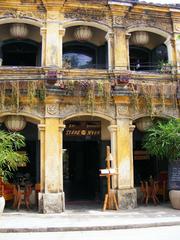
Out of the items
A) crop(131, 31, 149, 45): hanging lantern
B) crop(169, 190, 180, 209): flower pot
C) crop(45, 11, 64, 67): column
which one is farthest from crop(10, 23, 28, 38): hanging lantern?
crop(169, 190, 180, 209): flower pot

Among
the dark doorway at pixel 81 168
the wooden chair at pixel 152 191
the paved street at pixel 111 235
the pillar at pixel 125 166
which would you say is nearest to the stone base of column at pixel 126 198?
the pillar at pixel 125 166

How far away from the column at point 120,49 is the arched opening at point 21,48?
3317 mm

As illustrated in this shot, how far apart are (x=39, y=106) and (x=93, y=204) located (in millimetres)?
4405

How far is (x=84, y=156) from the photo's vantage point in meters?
16.4

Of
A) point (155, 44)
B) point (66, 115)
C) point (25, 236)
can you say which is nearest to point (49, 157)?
point (66, 115)

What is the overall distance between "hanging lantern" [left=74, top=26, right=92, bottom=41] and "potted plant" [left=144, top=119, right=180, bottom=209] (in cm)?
464

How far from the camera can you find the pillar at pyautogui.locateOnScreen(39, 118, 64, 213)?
12047 mm

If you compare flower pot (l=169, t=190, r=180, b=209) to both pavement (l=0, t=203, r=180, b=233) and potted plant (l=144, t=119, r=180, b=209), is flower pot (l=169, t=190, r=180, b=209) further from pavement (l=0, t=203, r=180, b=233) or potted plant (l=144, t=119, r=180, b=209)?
pavement (l=0, t=203, r=180, b=233)

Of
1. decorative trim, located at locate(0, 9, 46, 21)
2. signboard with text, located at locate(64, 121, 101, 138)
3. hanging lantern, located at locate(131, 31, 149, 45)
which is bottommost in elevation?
signboard with text, located at locate(64, 121, 101, 138)

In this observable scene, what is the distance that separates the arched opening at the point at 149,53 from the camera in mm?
15234

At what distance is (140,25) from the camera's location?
14.0m

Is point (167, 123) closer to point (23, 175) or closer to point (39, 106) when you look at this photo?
point (39, 106)

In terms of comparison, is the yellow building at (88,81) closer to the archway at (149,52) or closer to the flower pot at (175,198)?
the archway at (149,52)

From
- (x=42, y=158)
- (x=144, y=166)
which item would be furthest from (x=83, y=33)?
(x=144, y=166)
